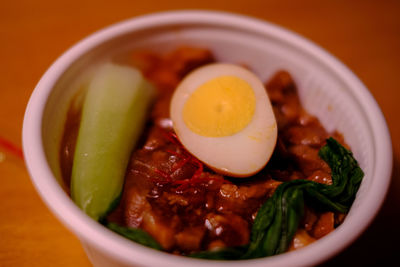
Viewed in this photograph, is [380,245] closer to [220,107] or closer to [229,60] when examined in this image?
[220,107]

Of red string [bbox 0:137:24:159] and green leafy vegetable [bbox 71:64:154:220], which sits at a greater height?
green leafy vegetable [bbox 71:64:154:220]

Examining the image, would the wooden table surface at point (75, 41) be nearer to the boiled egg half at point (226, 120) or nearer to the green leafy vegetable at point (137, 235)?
the green leafy vegetable at point (137, 235)

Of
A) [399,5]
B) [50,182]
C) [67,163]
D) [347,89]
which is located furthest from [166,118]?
[399,5]

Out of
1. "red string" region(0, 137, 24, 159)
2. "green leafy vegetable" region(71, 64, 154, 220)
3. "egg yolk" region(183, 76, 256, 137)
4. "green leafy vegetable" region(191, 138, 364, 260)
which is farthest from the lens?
"red string" region(0, 137, 24, 159)


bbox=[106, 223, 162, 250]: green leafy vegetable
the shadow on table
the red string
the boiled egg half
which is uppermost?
the boiled egg half

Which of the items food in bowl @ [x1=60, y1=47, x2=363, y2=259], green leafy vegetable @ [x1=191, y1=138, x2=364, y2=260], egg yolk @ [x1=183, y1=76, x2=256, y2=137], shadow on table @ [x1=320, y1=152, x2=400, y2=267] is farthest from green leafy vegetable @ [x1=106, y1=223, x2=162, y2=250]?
shadow on table @ [x1=320, y1=152, x2=400, y2=267]

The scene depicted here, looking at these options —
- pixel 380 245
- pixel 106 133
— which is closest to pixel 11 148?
pixel 106 133

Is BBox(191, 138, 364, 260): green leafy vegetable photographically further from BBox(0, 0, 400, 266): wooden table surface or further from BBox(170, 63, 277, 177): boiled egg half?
BBox(0, 0, 400, 266): wooden table surface
